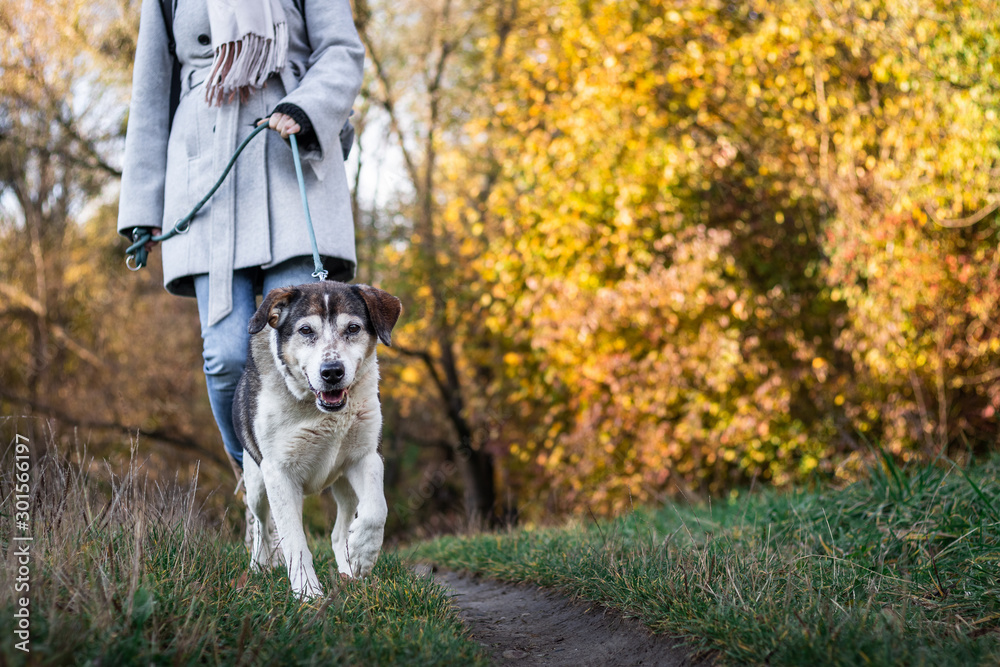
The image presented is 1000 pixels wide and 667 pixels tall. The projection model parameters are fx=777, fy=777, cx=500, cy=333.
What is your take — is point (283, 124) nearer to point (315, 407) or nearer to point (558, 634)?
point (315, 407)

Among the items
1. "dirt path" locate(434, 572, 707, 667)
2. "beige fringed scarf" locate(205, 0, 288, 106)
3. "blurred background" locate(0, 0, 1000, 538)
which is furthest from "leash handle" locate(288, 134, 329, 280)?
"blurred background" locate(0, 0, 1000, 538)

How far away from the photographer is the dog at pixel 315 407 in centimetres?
292

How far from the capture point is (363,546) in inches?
115

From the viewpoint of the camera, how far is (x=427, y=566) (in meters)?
4.57

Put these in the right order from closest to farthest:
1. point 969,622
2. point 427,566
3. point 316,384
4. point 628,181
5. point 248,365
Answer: point 969,622, point 316,384, point 248,365, point 427,566, point 628,181

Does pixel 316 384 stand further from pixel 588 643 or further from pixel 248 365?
pixel 588 643

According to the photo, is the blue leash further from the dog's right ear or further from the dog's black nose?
the dog's black nose

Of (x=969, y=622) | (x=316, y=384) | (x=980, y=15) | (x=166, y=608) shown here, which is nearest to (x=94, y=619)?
(x=166, y=608)

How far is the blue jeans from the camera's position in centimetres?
336

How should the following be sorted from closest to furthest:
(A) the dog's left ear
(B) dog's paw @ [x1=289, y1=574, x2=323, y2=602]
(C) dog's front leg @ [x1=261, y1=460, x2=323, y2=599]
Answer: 1. (B) dog's paw @ [x1=289, y1=574, x2=323, y2=602]
2. (C) dog's front leg @ [x1=261, y1=460, x2=323, y2=599]
3. (A) the dog's left ear

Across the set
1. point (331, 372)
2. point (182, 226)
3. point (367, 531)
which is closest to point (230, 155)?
point (182, 226)

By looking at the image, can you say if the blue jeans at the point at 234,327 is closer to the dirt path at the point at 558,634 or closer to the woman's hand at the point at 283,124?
the woman's hand at the point at 283,124

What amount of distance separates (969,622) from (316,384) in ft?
7.61

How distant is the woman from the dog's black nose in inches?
27.0
